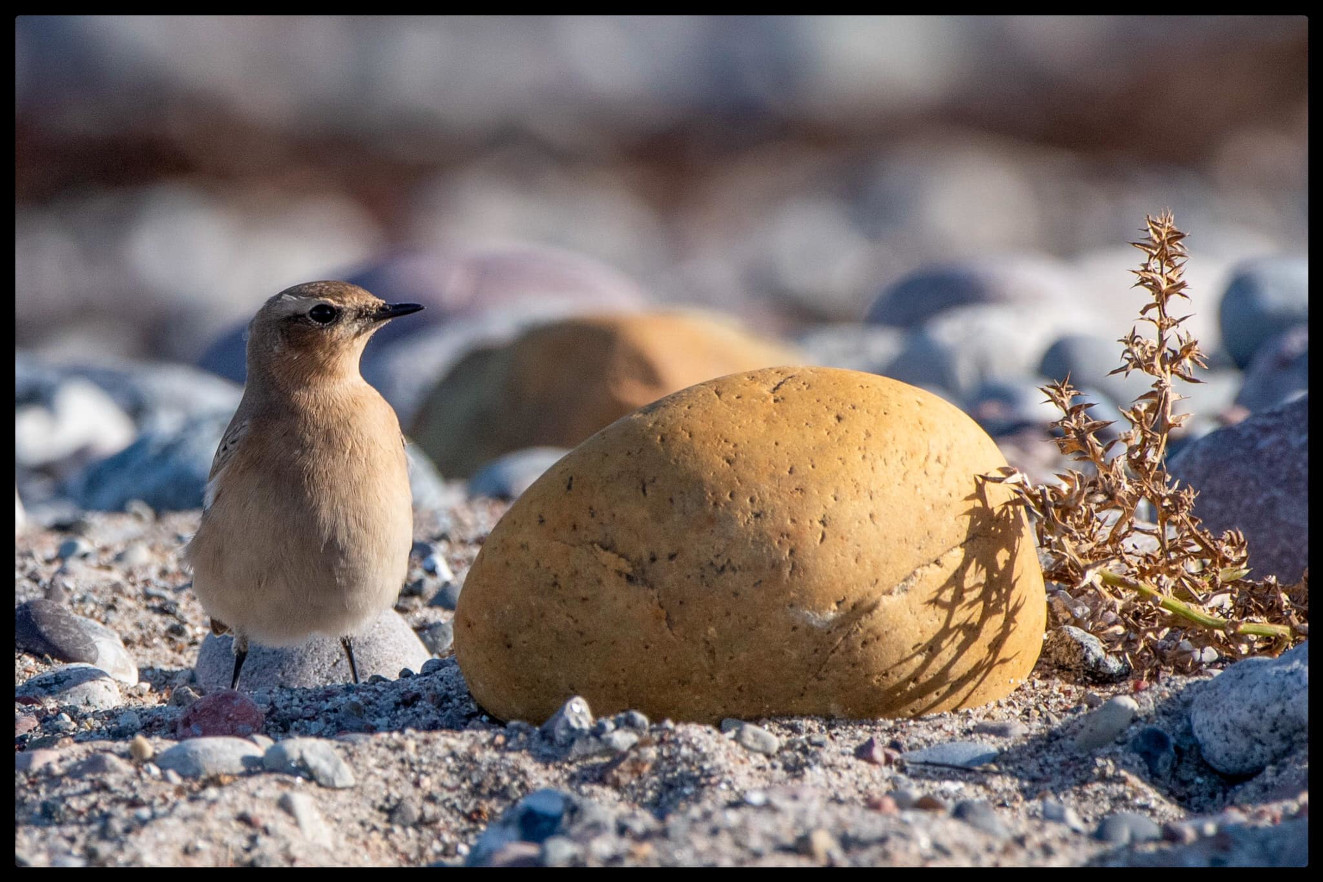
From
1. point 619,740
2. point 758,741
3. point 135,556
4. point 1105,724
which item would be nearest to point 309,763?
point 619,740

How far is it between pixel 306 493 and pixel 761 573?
1768mm

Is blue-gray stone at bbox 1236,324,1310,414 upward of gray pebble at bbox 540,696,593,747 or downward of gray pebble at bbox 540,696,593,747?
upward

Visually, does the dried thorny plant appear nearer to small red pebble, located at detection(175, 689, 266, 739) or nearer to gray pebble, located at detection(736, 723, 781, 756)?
gray pebble, located at detection(736, 723, 781, 756)

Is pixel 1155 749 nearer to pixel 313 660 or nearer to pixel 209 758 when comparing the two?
pixel 209 758

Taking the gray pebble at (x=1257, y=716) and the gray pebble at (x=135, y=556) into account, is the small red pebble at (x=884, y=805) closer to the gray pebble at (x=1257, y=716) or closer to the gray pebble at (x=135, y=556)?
the gray pebble at (x=1257, y=716)

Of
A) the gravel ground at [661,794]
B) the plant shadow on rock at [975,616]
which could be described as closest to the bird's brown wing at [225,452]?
the gravel ground at [661,794]

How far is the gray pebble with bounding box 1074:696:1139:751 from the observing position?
12.5 feet

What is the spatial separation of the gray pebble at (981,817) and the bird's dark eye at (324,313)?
112 inches

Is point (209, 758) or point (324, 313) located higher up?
point (324, 313)

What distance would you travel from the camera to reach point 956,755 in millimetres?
3713

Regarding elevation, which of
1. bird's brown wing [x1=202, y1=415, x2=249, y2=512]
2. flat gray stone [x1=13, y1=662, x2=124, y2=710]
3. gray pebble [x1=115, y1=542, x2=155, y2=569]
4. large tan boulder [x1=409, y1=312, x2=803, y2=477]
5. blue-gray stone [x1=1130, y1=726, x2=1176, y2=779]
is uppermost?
large tan boulder [x1=409, y1=312, x2=803, y2=477]

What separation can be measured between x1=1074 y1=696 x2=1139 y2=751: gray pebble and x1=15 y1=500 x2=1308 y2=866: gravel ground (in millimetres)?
14

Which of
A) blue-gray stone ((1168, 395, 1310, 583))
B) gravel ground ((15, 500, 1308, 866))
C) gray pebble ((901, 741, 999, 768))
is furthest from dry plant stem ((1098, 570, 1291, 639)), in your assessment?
blue-gray stone ((1168, 395, 1310, 583))
